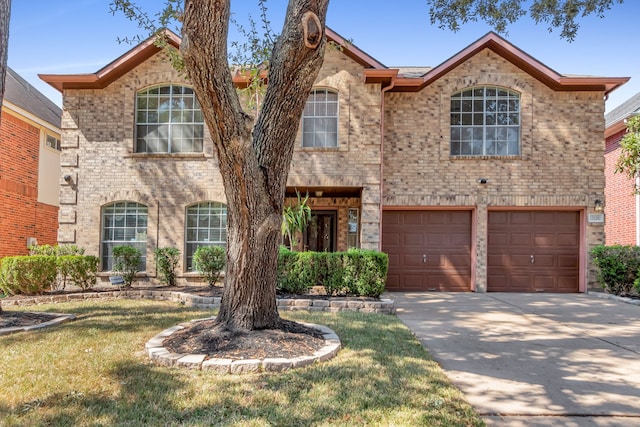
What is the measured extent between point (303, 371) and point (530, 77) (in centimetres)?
1113

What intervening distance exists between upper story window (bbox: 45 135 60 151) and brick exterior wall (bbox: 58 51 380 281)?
14.3 ft

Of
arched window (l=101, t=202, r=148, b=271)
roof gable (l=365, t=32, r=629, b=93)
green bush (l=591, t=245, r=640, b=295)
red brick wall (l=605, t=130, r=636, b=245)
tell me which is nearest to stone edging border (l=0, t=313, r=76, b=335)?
arched window (l=101, t=202, r=148, b=271)

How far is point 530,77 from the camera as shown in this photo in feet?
38.8

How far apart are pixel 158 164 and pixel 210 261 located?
3299 mm

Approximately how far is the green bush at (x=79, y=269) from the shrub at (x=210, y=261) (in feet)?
7.89

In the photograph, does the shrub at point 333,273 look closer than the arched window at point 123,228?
Yes

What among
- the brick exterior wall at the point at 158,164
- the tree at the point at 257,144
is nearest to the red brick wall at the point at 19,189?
the brick exterior wall at the point at 158,164

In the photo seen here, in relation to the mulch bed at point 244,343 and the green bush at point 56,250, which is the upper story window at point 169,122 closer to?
the green bush at point 56,250

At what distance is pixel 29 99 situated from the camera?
14.9 metres

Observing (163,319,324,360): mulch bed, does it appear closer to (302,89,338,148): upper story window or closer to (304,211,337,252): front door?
(302,89,338,148): upper story window

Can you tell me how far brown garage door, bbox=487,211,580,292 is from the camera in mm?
11711

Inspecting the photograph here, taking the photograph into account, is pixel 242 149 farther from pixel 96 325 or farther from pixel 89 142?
pixel 89 142

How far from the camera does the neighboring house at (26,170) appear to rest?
42.4 feet

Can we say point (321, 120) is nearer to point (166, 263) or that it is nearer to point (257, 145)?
point (166, 263)
